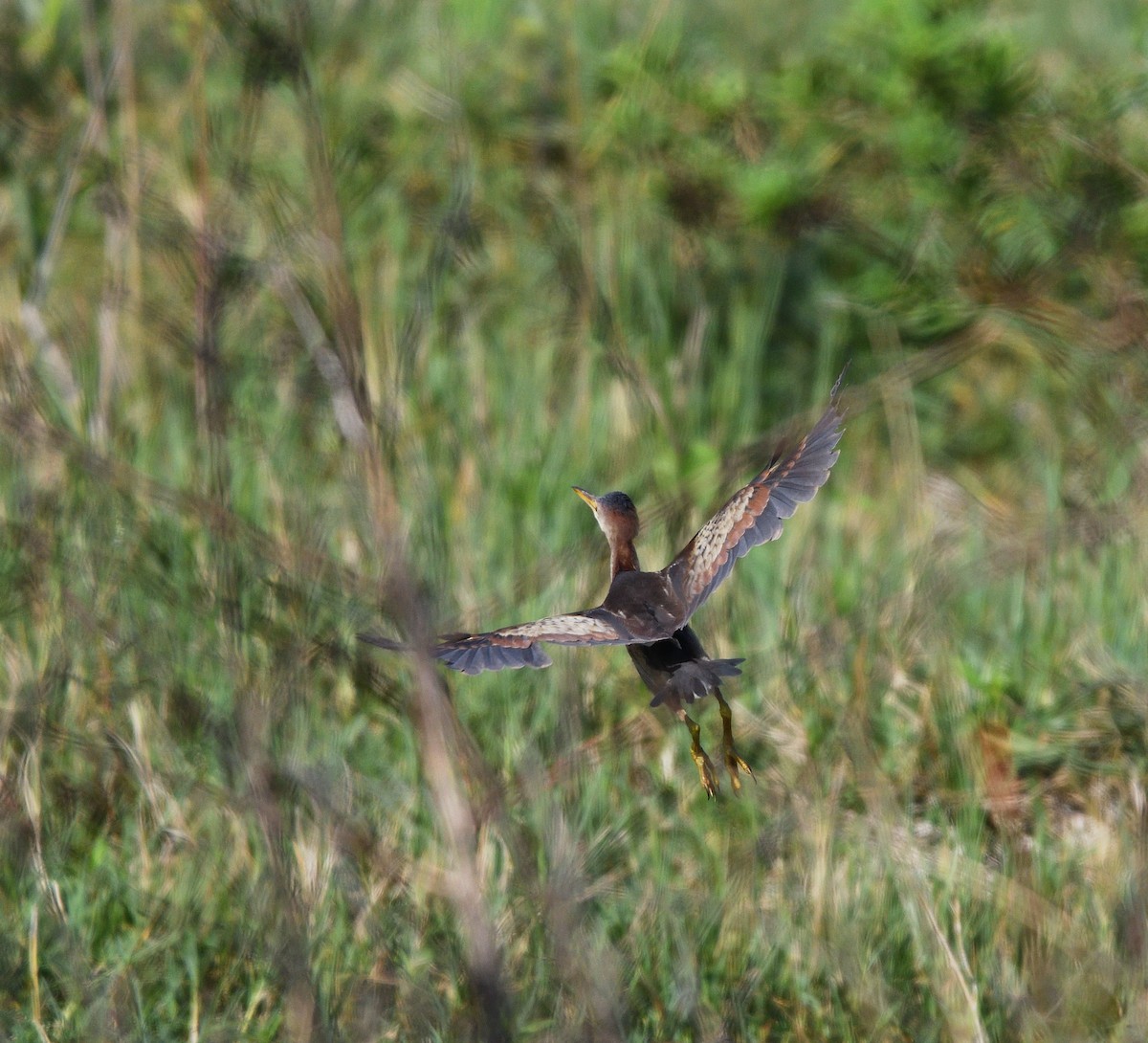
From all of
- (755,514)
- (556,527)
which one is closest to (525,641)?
(755,514)

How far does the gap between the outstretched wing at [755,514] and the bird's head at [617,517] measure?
127mm

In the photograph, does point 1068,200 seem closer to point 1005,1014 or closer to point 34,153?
→ point 1005,1014

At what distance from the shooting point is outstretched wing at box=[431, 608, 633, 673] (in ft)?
4.74

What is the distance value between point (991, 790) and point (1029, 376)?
226 centimetres

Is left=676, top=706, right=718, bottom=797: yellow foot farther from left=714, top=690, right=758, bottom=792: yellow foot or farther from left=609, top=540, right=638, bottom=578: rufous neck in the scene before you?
left=609, top=540, right=638, bottom=578: rufous neck

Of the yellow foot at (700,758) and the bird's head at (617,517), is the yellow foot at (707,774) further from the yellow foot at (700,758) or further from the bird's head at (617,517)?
the bird's head at (617,517)

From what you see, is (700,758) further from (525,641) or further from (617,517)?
(617,517)

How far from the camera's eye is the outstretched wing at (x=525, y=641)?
4.74 feet

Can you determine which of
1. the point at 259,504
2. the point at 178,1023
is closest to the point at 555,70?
the point at 259,504

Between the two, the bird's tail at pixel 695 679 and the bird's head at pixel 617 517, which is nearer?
the bird's tail at pixel 695 679

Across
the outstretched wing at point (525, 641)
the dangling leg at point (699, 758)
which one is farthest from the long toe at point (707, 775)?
the outstretched wing at point (525, 641)

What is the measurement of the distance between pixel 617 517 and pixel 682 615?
289 mm

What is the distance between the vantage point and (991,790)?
3312 mm

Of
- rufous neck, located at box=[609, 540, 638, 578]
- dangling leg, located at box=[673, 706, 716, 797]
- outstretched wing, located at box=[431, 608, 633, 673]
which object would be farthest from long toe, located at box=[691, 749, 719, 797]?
rufous neck, located at box=[609, 540, 638, 578]
